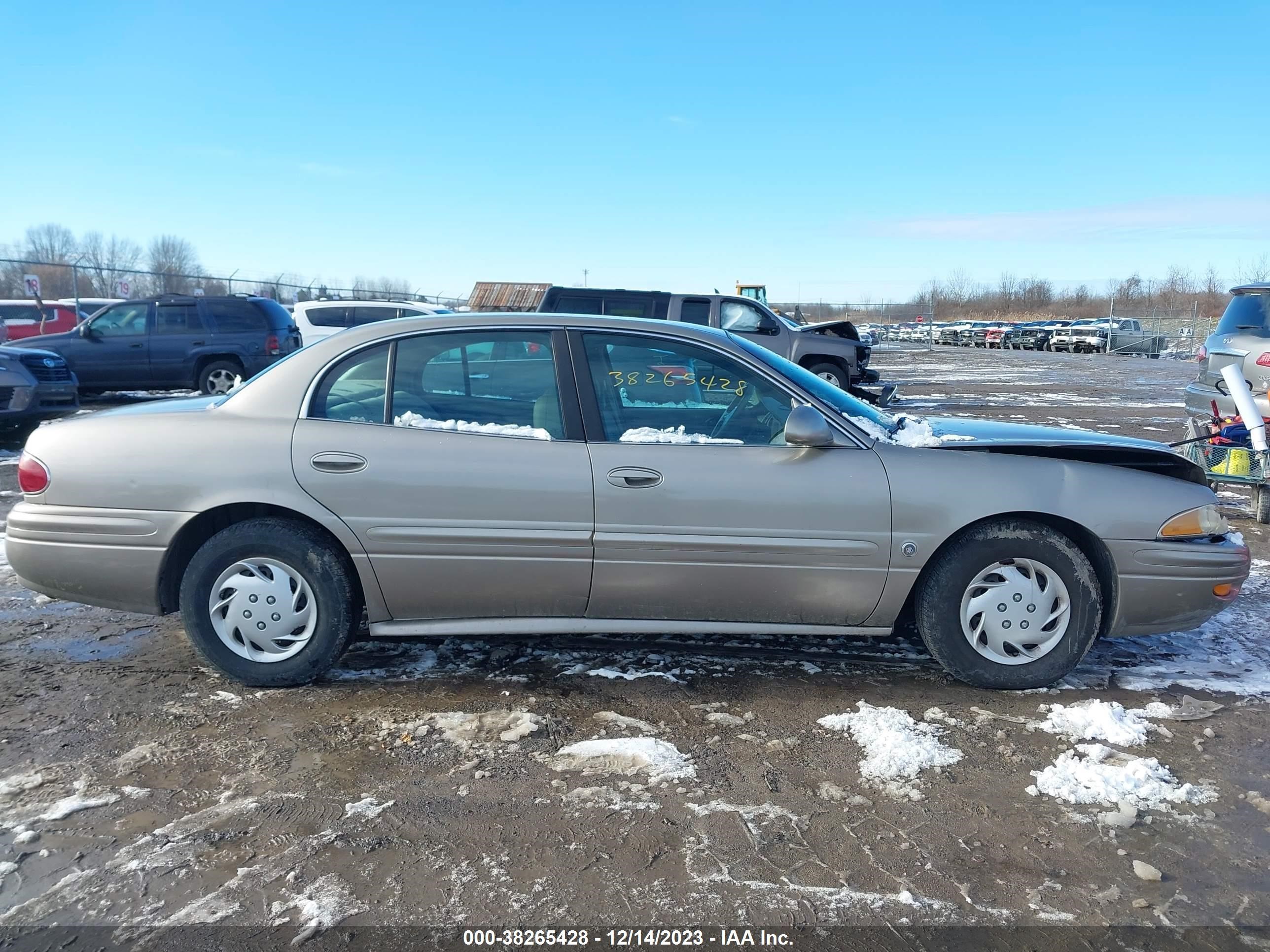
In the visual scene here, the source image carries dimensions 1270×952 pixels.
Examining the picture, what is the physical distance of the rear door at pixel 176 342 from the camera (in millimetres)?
14211

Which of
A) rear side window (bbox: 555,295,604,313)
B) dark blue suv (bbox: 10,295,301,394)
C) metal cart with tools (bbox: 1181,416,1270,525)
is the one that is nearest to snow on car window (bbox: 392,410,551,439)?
metal cart with tools (bbox: 1181,416,1270,525)

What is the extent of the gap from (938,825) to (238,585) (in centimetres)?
274

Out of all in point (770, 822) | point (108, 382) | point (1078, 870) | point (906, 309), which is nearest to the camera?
point (1078, 870)

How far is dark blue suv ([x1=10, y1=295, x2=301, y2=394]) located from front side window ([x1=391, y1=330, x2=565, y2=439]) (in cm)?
1147

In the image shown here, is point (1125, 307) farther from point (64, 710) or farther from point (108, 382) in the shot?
point (64, 710)

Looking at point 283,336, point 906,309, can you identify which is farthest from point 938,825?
point 906,309

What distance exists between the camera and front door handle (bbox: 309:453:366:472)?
11.9 ft

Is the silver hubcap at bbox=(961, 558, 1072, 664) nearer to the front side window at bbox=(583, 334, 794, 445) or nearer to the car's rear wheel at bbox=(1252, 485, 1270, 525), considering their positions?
the front side window at bbox=(583, 334, 794, 445)

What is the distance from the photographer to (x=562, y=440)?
3.69 m

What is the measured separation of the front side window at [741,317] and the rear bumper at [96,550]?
476 inches

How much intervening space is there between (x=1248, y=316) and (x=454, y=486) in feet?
24.3

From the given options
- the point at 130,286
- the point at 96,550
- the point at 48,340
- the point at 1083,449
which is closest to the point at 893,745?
the point at 1083,449

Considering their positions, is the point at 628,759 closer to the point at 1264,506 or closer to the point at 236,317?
the point at 1264,506

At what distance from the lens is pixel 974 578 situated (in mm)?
3689
